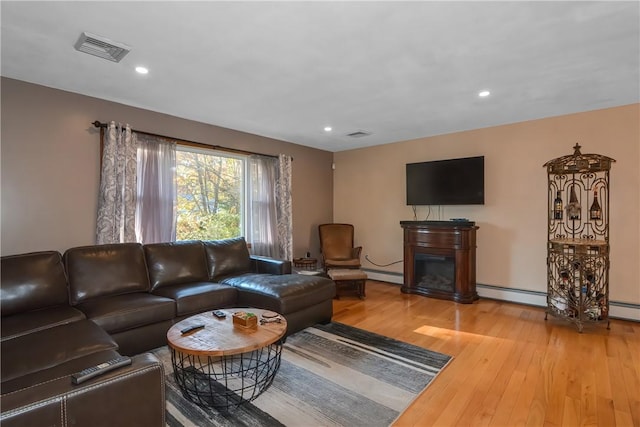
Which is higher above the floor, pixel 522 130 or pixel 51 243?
pixel 522 130

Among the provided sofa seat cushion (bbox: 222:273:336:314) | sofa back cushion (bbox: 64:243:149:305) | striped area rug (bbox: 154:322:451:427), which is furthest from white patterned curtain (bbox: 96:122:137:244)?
striped area rug (bbox: 154:322:451:427)

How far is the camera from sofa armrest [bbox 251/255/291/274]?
385 cm

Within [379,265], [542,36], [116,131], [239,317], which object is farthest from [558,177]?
[116,131]

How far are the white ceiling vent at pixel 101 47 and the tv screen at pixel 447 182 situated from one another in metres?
4.00

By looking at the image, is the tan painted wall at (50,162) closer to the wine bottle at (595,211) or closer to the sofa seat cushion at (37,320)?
the sofa seat cushion at (37,320)

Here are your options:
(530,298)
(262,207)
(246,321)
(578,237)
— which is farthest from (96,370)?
(578,237)

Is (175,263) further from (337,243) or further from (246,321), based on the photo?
(337,243)

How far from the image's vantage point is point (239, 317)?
221cm

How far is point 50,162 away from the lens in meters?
3.03

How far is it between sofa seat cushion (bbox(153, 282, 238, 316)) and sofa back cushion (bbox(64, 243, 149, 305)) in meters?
0.26

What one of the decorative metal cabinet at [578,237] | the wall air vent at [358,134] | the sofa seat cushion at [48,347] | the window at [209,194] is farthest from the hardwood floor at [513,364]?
the wall air vent at [358,134]

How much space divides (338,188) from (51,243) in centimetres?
434

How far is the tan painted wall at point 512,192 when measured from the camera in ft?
11.6

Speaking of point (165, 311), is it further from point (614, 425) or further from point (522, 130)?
point (522, 130)
